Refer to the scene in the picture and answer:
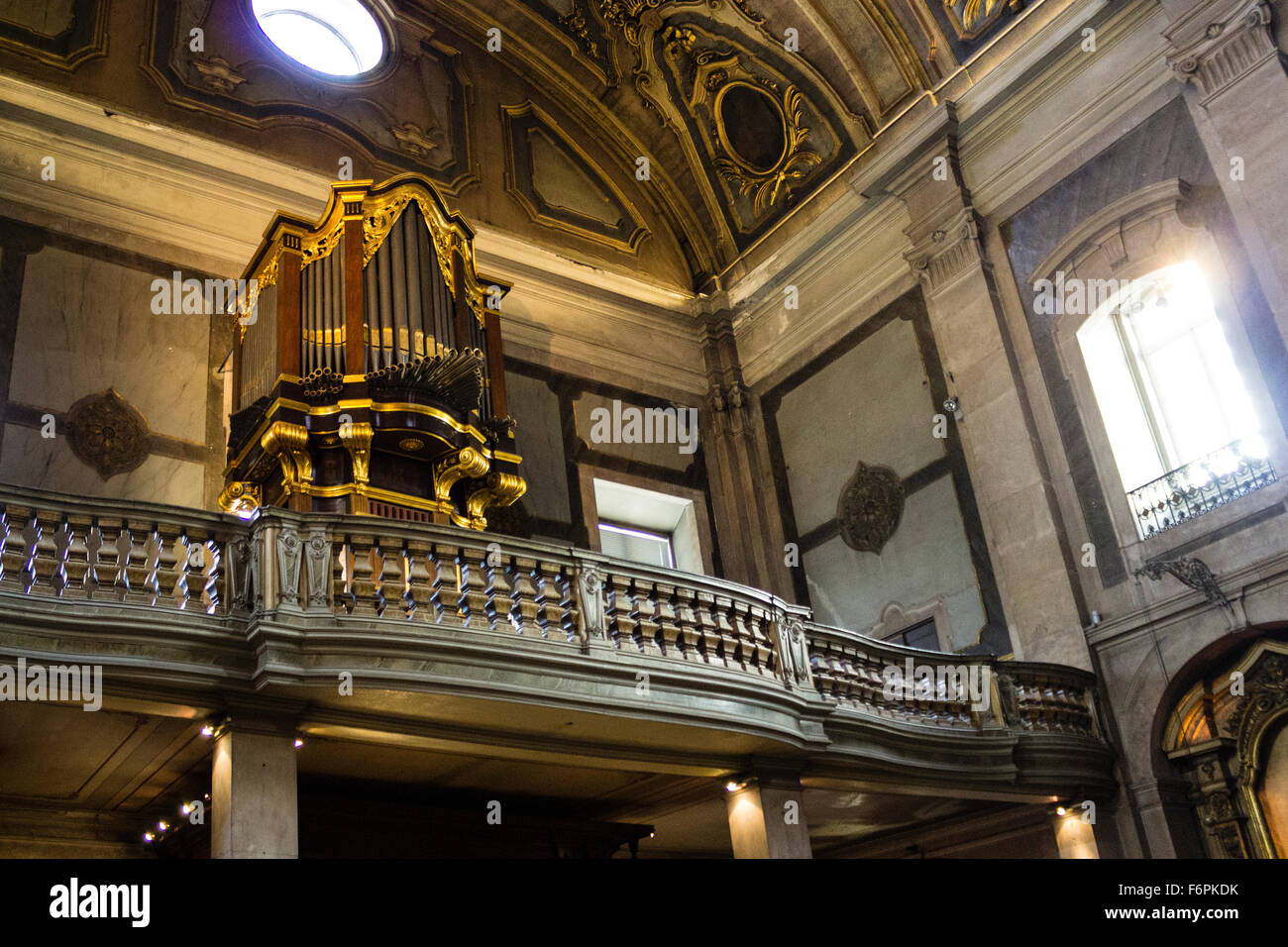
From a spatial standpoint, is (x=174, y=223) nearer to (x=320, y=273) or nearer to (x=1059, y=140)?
(x=320, y=273)

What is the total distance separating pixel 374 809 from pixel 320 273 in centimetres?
405

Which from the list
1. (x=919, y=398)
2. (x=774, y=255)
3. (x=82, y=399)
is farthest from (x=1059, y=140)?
(x=82, y=399)

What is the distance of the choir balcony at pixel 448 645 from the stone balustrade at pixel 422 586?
0.04 ft

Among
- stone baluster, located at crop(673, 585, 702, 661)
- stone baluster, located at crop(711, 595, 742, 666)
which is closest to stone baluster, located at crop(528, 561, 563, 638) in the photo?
stone baluster, located at crop(673, 585, 702, 661)

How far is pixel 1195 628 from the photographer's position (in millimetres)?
9617

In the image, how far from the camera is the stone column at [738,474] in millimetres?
13258

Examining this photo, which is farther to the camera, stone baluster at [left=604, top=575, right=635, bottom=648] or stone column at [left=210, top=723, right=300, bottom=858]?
stone baluster at [left=604, top=575, right=635, bottom=648]

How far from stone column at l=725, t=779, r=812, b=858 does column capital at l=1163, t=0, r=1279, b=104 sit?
6506 millimetres

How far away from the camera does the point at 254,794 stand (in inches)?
247

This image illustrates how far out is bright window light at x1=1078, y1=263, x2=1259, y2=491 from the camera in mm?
10039

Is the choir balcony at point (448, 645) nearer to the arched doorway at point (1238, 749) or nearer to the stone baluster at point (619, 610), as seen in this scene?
the stone baluster at point (619, 610)

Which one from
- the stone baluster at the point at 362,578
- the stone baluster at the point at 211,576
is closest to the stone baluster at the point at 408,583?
the stone baluster at the point at 362,578

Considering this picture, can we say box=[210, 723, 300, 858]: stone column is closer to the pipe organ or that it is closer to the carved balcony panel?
the carved balcony panel

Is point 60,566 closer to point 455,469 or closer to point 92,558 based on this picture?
point 92,558
